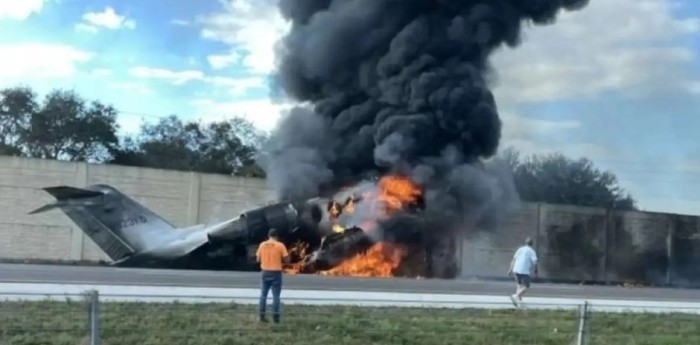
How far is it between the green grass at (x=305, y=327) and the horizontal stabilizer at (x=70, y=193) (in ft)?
72.4

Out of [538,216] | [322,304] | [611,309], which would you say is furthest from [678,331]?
[538,216]

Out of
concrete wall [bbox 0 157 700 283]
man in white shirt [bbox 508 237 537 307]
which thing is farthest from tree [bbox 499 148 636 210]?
man in white shirt [bbox 508 237 537 307]

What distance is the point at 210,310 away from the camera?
56.0 ft

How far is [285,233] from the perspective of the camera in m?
38.3

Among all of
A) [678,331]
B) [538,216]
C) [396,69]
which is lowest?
[678,331]

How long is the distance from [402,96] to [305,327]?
977 inches

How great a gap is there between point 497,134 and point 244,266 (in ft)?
35.7

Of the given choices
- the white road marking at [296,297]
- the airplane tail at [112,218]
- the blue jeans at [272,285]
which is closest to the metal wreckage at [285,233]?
the airplane tail at [112,218]

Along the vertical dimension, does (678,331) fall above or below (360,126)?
below

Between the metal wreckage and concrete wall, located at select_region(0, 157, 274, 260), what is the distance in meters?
3.23

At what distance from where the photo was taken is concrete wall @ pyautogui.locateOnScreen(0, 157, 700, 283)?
42.3 meters

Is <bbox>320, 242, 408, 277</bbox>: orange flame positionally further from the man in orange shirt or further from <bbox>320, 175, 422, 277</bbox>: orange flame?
the man in orange shirt

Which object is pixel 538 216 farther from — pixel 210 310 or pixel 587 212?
pixel 210 310

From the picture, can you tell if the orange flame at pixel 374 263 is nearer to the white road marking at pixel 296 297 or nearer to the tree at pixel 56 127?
the white road marking at pixel 296 297
